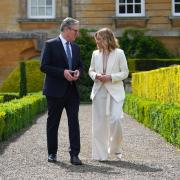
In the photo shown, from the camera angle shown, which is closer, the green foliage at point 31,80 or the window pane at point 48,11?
the green foliage at point 31,80

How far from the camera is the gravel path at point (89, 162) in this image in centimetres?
630

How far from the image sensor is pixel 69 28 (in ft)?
23.6

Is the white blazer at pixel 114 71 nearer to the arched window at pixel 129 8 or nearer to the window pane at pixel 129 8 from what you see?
the arched window at pixel 129 8

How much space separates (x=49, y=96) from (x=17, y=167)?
96cm

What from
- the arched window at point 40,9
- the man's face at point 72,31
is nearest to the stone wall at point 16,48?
the arched window at point 40,9

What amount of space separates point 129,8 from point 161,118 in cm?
1935

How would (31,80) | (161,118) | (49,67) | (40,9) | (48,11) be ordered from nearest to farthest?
(49,67), (161,118), (31,80), (48,11), (40,9)

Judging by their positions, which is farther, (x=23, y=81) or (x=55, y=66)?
(x=23, y=81)

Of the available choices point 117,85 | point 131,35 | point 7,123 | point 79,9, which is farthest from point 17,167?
point 79,9

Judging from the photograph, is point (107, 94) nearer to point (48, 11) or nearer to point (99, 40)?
point (99, 40)

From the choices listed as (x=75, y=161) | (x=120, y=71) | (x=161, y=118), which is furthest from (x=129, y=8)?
(x=75, y=161)

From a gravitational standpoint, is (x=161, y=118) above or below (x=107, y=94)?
below

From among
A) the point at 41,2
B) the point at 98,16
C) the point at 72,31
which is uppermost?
the point at 41,2

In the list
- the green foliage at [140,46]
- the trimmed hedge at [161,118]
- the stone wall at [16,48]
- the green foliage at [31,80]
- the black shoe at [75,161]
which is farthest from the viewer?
the stone wall at [16,48]
